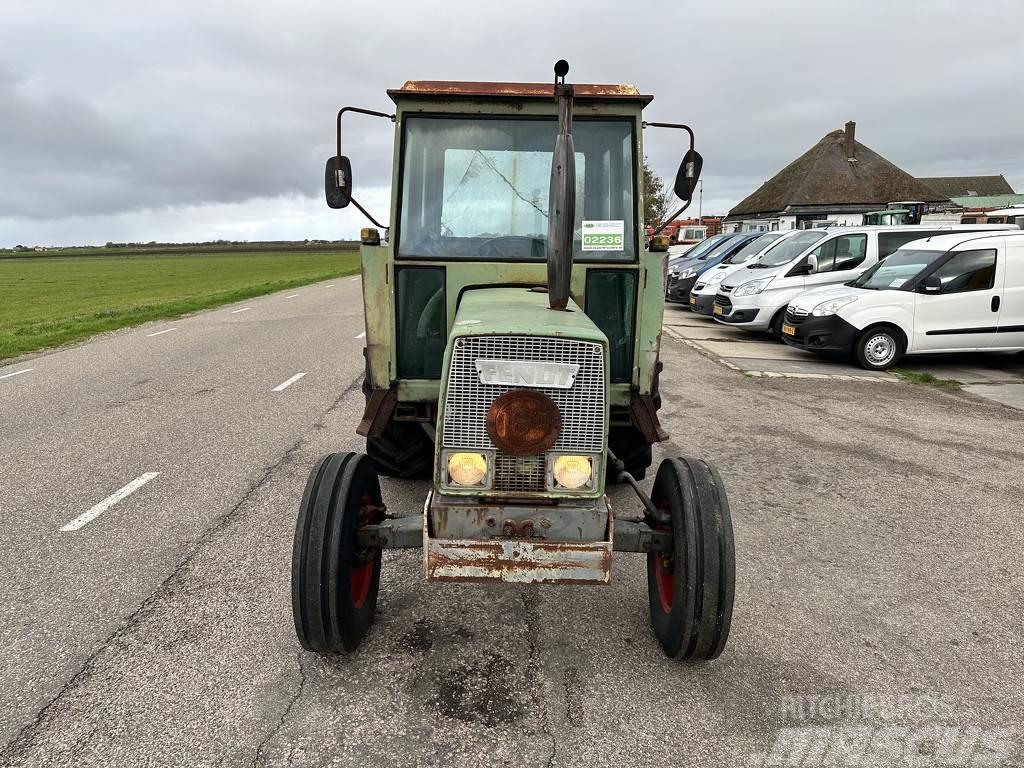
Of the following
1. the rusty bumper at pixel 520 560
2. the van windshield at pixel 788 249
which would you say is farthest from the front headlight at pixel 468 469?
the van windshield at pixel 788 249

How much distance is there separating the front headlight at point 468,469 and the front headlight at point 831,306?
29.6ft

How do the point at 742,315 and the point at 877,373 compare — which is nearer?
the point at 877,373

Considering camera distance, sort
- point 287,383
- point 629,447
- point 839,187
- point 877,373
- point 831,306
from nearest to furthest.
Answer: point 629,447 → point 287,383 → point 877,373 → point 831,306 → point 839,187

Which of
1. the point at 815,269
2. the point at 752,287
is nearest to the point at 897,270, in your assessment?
the point at 815,269

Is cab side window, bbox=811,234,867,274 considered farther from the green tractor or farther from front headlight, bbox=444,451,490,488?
front headlight, bbox=444,451,490,488

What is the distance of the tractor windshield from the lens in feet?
13.0

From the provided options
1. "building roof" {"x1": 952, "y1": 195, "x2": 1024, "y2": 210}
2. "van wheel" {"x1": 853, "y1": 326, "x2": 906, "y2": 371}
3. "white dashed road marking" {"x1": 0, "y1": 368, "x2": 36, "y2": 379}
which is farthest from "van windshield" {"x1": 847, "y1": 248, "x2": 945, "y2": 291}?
"building roof" {"x1": 952, "y1": 195, "x2": 1024, "y2": 210}

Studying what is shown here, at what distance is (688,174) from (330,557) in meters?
2.85

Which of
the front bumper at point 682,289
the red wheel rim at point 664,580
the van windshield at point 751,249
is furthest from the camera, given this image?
the front bumper at point 682,289

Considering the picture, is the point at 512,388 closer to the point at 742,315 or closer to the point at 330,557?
the point at 330,557

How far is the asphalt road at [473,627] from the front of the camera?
2.68m

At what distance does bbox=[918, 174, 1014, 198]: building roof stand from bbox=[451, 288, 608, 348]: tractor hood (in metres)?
84.6

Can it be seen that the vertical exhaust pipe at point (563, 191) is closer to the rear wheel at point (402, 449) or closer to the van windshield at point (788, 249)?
the rear wheel at point (402, 449)

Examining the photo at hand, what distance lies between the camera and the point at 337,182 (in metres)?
4.09
